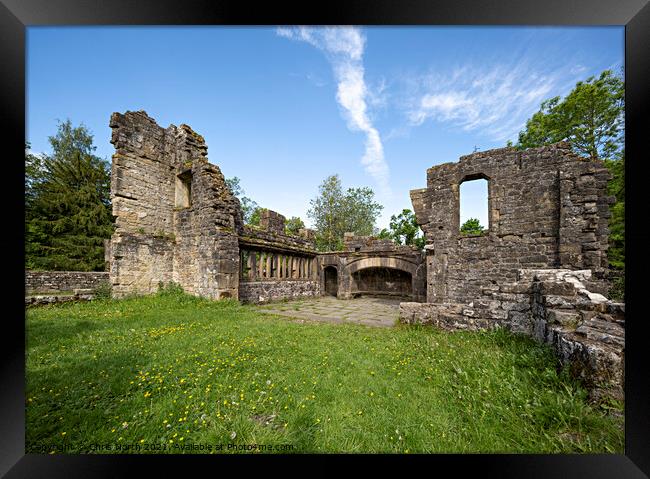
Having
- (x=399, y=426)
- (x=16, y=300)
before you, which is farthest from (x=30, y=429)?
(x=399, y=426)

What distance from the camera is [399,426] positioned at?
2.04 m

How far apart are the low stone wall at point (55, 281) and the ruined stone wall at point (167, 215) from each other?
298cm

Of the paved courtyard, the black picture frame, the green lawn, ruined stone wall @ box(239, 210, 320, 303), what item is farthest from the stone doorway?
the black picture frame

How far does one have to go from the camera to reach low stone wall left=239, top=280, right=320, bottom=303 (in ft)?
33.1

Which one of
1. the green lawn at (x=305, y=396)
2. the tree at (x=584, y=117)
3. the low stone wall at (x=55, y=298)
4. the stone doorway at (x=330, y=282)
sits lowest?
the stone doorway at (x=330, y=282)

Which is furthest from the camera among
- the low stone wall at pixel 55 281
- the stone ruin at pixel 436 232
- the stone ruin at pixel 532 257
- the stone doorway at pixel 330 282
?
the stone doorway at pixel 330 282

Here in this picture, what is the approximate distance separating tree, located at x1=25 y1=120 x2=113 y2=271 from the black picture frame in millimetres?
20110

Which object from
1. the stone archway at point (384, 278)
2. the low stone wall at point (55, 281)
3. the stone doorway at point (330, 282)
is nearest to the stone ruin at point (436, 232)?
the stone archway at point (384, 278)

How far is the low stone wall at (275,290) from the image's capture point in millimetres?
10094

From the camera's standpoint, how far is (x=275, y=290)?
11.5m

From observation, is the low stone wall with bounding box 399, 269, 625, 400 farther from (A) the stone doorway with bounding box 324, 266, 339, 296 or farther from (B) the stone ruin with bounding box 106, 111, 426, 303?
(A) the stone doorway with bounding box 324, 266, 339, 296

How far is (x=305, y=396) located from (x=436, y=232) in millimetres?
8196

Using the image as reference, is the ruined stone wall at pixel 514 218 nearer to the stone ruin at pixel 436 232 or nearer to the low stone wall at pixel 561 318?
the stone ruin at pixel 436 232

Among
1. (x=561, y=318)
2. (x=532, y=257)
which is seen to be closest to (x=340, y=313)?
(x=561, y=318)
